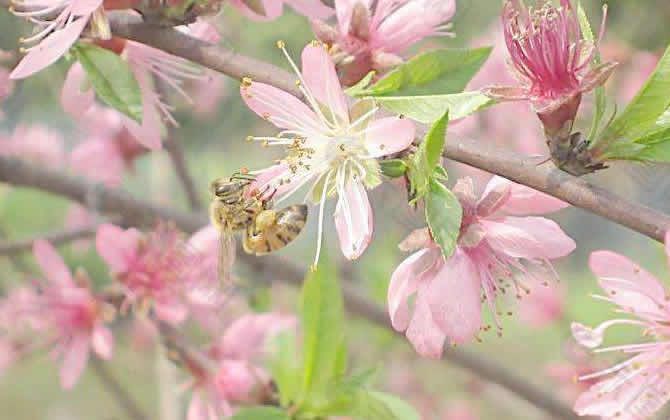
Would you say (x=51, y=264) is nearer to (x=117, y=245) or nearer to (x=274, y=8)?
(x=117, y=245)

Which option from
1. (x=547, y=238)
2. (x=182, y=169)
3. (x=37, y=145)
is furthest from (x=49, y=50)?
(x=37, y=145)

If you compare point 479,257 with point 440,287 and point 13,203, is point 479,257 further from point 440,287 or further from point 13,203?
point 13,203

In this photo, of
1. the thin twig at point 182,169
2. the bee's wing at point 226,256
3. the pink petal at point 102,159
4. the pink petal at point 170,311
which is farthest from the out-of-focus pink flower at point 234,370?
the pink petal at point 102,159

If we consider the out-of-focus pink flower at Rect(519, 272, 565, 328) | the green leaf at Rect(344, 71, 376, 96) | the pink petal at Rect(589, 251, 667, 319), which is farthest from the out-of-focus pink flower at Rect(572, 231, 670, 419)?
the out-of-focus pink flower at Rect(519, 272, 565, 328)

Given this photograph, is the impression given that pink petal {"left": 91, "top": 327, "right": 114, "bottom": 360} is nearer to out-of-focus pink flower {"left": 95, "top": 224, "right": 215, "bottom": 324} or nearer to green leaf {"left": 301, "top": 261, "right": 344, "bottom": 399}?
out-of-focus pink flower {"left": 95, "top": 224, "right": 215, "bottom": 324}

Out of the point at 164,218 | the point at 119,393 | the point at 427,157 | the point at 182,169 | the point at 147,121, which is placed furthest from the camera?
the point at 119,393

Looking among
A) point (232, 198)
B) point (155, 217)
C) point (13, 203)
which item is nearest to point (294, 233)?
point (232, 198)
